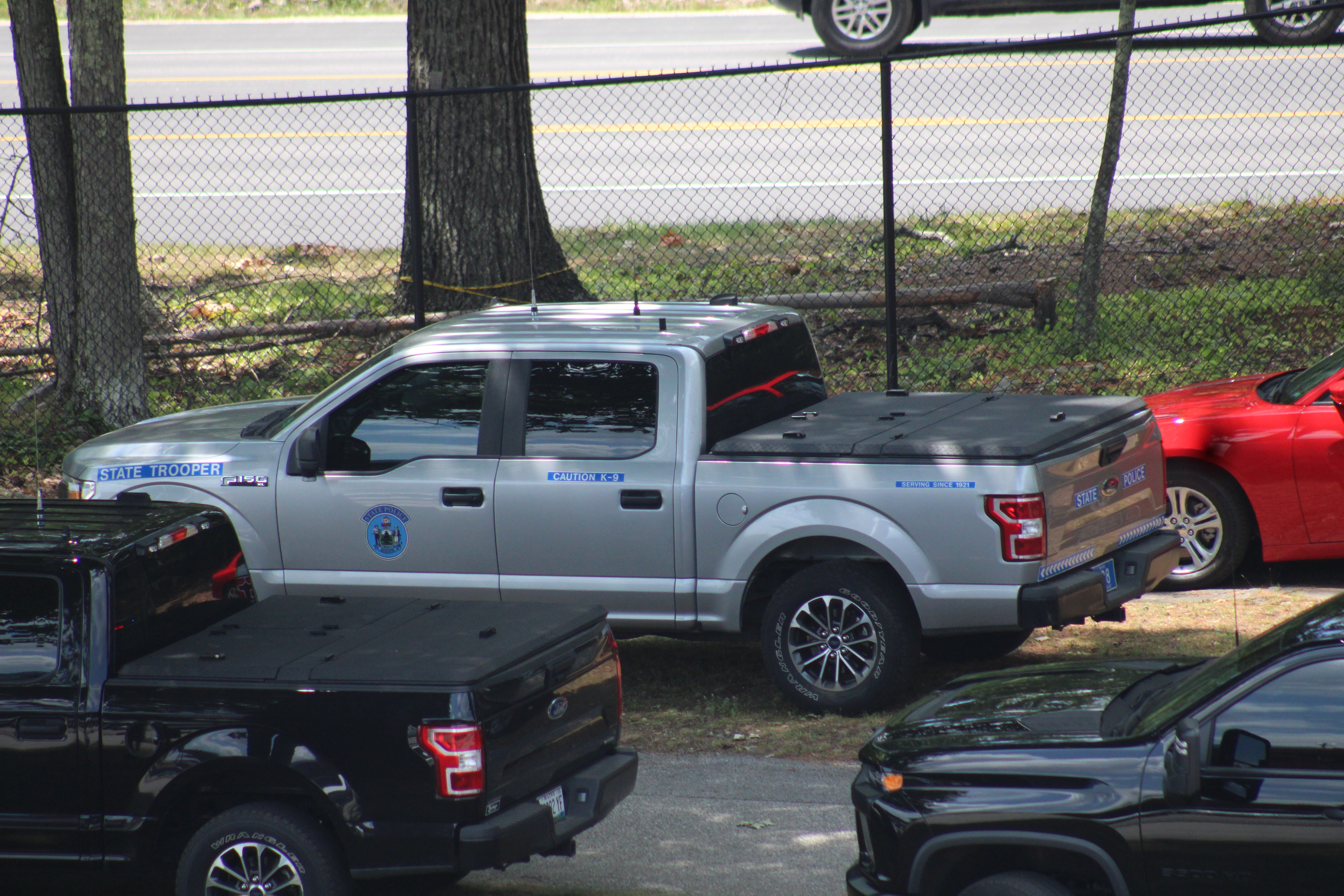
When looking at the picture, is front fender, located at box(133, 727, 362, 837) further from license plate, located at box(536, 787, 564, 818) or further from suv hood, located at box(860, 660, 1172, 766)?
suv hood, located at box(860, 660, 1172, 766)

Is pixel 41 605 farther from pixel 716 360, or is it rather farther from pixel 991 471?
pixel 991 471

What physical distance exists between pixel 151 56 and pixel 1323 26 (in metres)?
19.3

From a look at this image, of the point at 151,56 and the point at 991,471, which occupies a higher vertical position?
the point at 151,56

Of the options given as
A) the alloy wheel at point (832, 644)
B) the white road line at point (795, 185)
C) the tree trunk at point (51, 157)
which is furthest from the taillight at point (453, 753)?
the white road line at point (795, 185)

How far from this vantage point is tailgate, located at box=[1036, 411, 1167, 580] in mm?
6430

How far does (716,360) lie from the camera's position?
23.3 ft

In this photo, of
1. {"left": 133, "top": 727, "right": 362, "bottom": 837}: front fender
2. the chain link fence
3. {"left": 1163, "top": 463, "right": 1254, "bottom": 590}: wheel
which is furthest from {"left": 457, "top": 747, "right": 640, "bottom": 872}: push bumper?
the chain link fence

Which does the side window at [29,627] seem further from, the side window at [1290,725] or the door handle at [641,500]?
the side window at [1290,725]

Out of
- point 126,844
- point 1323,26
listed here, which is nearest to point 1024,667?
point 126,844

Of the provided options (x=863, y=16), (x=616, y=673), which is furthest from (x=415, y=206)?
(x=863, y=16)

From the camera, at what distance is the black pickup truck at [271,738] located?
14.8 ft

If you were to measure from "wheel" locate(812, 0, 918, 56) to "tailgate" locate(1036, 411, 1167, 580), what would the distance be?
1287cm

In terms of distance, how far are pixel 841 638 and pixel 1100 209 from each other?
5.97m

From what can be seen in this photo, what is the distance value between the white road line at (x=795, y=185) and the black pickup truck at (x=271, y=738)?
11.1 m
